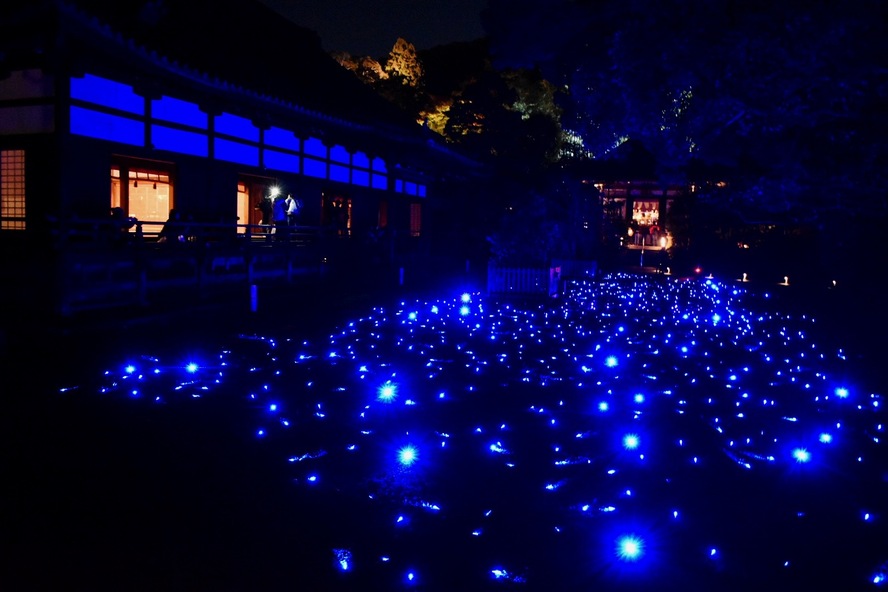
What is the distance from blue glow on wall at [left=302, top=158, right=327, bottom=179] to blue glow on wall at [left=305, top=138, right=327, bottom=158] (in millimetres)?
205

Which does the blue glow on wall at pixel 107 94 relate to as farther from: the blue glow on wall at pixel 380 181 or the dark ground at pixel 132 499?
the blue glow on wall at pixel 380 181

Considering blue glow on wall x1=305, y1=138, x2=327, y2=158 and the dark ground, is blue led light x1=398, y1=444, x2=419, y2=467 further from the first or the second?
blue glow on wall x1=305, y1=138, x2=327, y2=158

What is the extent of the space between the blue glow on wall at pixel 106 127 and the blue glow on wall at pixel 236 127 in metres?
2.40

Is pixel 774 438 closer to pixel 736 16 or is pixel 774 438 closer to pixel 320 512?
pixel 320 512

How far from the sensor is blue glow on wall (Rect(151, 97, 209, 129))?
42.5 ft

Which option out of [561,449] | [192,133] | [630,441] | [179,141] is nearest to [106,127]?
[179,141]

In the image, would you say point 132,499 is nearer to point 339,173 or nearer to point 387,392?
point 387,392

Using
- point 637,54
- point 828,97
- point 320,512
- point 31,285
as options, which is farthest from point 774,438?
point 31,285

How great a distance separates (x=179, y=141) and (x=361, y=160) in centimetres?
808

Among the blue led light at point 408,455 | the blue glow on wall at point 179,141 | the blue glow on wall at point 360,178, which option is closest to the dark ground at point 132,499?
the blue led light at point 408,455

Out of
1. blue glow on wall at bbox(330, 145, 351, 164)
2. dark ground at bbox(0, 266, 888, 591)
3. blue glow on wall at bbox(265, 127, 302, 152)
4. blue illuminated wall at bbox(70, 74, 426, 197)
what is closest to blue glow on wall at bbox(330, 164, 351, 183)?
blue illuminated wall at bbox(70, 74, 426, 197)

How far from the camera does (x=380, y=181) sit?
22.5 m

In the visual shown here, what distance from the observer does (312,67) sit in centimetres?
2108

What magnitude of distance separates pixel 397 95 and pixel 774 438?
31701mm
